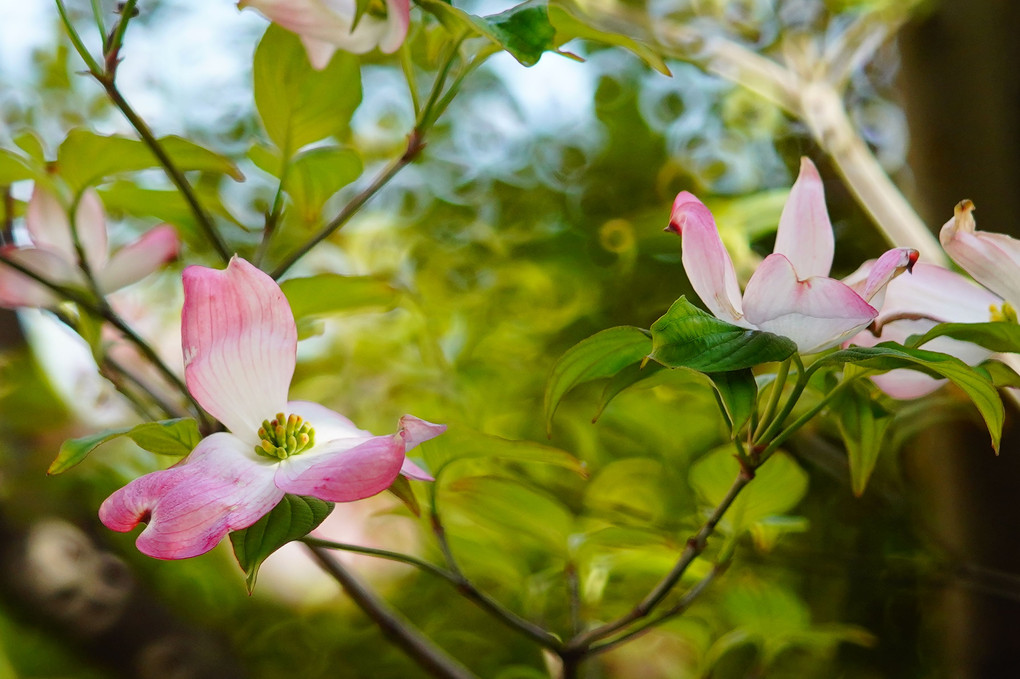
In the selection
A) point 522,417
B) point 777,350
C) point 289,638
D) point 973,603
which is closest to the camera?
point 777,350

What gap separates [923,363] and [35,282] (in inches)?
15.2

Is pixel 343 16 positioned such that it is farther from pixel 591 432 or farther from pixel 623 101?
pixel 623 101

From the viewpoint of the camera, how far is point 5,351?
783mm

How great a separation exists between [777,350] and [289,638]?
909 mm

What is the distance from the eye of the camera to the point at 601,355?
0.28m

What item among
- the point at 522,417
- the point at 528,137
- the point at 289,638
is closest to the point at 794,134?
the point at 528,137

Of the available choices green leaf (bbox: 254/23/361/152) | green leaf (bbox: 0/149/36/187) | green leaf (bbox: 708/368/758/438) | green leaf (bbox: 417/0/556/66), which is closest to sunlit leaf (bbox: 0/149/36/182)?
green leaf (bbox: 0/149/36/187)

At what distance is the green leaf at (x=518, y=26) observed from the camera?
0.91ft

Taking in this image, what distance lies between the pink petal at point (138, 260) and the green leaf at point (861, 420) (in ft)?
1.08

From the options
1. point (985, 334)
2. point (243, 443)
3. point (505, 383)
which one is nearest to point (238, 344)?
point (243, 443)

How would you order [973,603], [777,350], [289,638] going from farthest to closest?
[289,638]
[973,603]
[777,350]

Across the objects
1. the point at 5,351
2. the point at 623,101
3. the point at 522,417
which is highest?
the point at 623,101

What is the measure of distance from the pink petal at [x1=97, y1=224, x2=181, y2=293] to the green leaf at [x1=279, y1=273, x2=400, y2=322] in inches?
3.2

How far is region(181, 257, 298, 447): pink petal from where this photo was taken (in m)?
0.26
